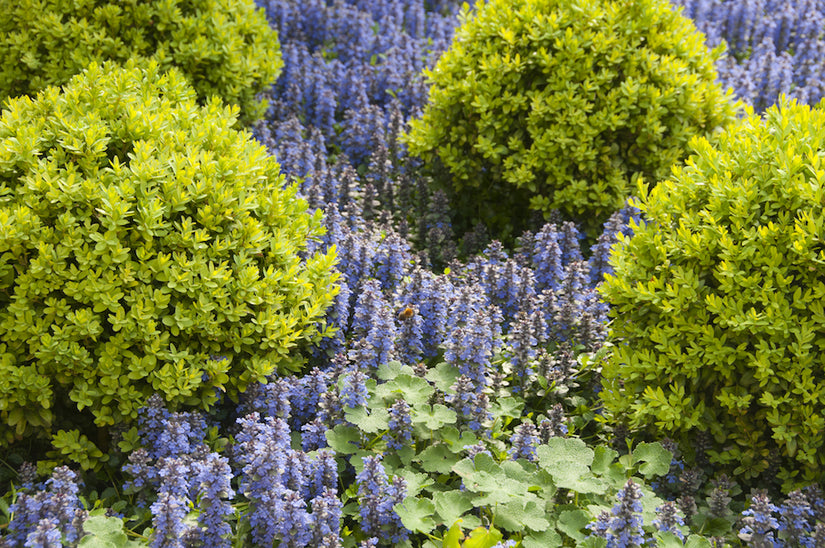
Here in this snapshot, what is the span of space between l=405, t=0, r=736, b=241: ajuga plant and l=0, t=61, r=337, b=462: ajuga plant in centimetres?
275

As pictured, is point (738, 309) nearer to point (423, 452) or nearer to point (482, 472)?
point (482, 472)

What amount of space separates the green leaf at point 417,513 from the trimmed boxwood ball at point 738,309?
140cm

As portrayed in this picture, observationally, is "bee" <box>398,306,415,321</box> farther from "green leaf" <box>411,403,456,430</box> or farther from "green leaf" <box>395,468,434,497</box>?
"green leaf" <box>395,468,434,497</box>

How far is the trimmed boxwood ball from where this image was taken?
157 inches

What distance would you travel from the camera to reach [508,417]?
4.57 meters

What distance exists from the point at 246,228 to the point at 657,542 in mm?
2787

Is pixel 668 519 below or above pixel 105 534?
above

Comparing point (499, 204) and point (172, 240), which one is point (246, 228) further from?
point (499, 204)

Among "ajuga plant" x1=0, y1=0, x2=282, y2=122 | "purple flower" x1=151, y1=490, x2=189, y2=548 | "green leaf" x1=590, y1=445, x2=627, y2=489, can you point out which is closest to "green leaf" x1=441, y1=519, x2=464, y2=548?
"green leaf" x1=590, y1=445, x2=627, y2=489

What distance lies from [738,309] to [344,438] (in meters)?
2.29

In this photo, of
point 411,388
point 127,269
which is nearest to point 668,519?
point 411,388

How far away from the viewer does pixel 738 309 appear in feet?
13.3

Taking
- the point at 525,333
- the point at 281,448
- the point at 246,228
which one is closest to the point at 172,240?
→ the point at 246,228

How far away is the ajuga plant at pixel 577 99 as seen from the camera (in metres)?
6.45
